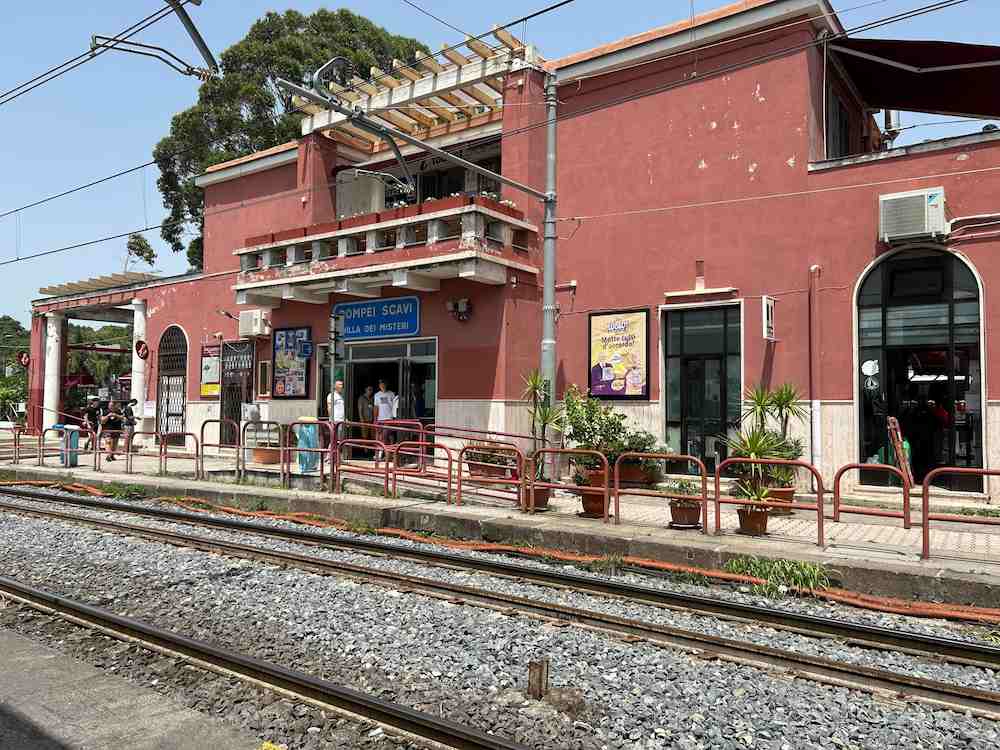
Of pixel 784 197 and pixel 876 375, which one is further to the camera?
pixel 784 197

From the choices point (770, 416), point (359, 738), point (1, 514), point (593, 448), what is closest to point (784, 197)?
point (770, 416)

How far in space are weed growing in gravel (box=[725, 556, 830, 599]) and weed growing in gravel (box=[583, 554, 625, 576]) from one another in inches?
55.6

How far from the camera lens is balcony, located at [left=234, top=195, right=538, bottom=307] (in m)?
16.0

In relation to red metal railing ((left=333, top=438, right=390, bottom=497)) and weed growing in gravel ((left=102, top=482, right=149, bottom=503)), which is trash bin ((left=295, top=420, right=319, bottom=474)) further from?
weed growing in gravel ((left=102, top=482, right=149, bottom=503))

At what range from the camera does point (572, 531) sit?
34.0ft

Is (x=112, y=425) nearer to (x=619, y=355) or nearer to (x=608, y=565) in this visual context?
(x=619, y=355)

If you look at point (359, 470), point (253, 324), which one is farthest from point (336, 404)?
point (253, 324)

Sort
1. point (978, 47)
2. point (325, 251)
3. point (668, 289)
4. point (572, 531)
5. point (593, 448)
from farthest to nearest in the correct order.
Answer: point (325, 251) → point (668, 289) → point (978, 47) → point (593, 448) → point (572, 531)

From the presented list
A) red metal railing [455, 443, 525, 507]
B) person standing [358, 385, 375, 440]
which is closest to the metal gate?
person standing [358, 385, 375, 440]

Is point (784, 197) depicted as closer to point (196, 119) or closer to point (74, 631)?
point (74, 631)

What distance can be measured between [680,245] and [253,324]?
37.5 ft

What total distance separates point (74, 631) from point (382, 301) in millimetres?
12688

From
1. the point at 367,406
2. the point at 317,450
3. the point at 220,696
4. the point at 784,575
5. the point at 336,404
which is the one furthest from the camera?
the point at 367,406

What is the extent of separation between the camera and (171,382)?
2425 centimetres
